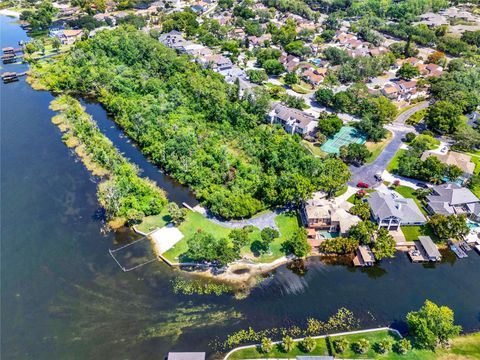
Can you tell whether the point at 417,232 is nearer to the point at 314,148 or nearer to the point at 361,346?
the point at 361,346

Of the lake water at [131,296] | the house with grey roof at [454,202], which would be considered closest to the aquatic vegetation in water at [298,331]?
the lake water at [131,296]

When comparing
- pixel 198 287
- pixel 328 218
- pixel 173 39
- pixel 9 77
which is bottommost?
pixel 9 77

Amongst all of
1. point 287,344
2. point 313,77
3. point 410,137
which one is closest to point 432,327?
point 287,344

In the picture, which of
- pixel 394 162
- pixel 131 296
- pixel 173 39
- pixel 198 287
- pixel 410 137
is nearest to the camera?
pixel 131 296

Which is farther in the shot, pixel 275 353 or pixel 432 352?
pixel 432 352

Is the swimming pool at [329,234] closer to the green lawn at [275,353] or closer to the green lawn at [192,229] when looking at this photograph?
the green lawn at [192,229]

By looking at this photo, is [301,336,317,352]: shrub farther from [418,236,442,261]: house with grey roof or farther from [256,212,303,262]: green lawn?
[418,236,442,261]: house with grey roof

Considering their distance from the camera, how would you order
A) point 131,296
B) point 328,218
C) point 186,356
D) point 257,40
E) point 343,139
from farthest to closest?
1. point 257,40
2. point 343,139
3. point 328,218
4. point 131,296
5. point 186,356
